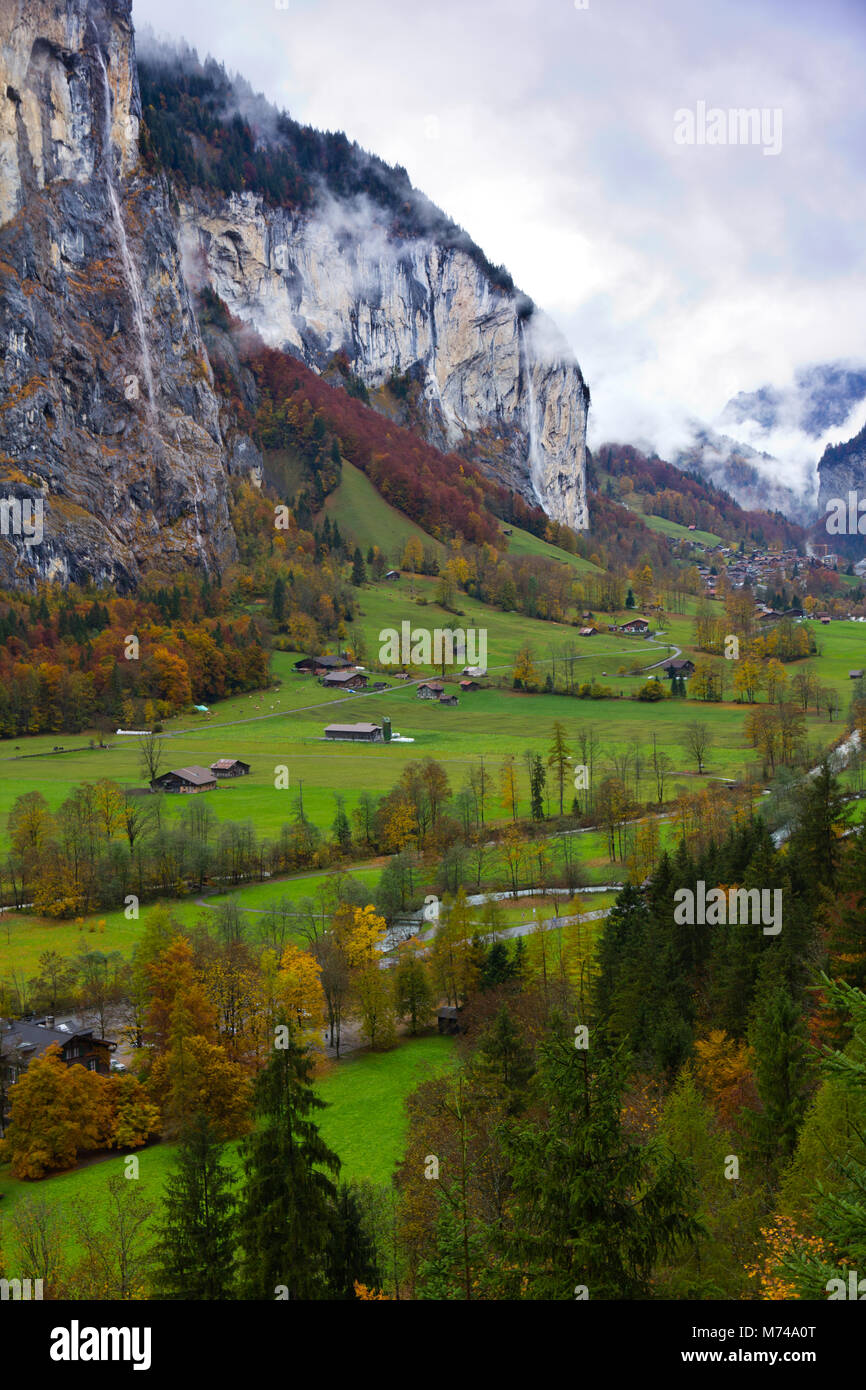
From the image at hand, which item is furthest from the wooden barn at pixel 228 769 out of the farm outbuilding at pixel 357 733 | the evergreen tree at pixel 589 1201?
the evergreen tree at pixel 589 1201

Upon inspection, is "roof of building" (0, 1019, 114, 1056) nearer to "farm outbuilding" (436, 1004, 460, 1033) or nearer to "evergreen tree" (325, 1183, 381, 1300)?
"farm outbuilding" (436, 1004, 460, 1033)

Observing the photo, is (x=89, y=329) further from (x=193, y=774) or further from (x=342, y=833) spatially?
(x=342, y=833)

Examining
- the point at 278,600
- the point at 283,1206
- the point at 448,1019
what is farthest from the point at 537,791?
the point at 278,600

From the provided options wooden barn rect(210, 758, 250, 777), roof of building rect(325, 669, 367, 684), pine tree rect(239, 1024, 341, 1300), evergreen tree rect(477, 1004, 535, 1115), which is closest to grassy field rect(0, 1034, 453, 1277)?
evergreen tree rect(477, 1004, 535, 1115)

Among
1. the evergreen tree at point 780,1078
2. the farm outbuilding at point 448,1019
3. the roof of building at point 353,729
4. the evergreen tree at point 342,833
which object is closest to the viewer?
the evergreen tree at point 780,1078

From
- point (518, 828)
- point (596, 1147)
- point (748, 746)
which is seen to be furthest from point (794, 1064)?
point (748, 746)

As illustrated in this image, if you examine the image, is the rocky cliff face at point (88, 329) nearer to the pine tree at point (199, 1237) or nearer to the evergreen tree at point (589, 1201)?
the pine tree at point (199, 1237)

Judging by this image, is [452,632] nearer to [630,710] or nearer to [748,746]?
[630,710]
